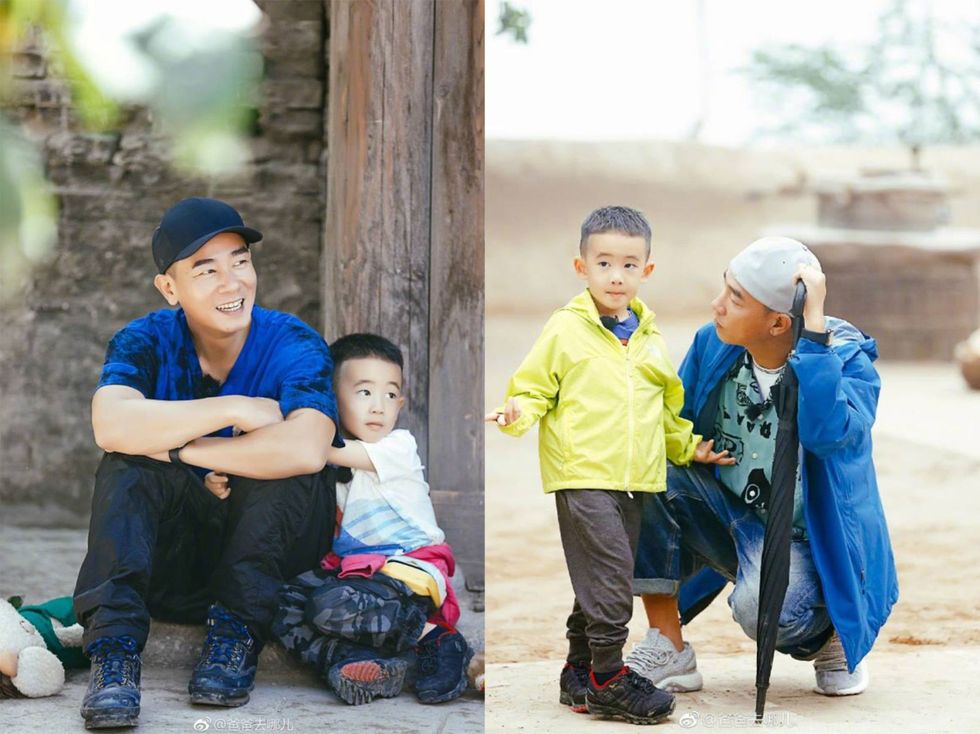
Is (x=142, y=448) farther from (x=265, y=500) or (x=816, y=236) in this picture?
(x=816, y=236)

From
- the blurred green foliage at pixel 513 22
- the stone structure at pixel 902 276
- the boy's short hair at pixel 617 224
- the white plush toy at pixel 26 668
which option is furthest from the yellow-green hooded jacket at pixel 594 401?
the stone structure at pixel 902 276

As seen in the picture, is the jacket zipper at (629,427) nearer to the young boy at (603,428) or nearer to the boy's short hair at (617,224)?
the young boy at (603,428)

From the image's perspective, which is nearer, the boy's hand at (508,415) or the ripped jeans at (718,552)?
the boy's hand at (508,415)

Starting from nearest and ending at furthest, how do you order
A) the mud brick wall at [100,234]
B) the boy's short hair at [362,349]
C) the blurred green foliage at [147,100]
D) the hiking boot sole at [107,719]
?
the hiking boot sole at [107,719]
the boy's short hair at [362,349]
the blurred green foliage at [147,100]
the mud brick wall at [100,234]

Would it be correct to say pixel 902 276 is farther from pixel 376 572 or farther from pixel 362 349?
pixel 376 572

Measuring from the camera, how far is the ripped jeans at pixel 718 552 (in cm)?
321

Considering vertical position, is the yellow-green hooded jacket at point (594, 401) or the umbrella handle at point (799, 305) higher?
the umbrella handle at point (799, 305)

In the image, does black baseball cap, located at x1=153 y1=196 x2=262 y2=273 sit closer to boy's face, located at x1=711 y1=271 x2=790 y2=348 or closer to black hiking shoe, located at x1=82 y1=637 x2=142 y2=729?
black hiking shoe, located at x1=82 y1=637 x2=142 y2=729

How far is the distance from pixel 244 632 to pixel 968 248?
33.5 ft

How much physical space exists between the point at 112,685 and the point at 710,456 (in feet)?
4.60

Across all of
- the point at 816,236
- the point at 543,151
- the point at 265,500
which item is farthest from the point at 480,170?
the point at 543,151

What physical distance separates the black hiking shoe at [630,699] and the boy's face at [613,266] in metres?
0.80

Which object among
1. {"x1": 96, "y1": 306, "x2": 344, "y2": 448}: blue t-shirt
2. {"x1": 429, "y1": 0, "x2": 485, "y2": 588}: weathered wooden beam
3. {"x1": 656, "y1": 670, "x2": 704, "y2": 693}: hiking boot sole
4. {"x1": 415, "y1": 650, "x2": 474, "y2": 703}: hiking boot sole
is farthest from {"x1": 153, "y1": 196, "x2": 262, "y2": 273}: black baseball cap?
{"x1": 656, "y1": 670, "x2": 704, "y2": 693}: hiking boot sole

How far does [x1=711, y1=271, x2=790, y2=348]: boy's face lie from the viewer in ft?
10.5
